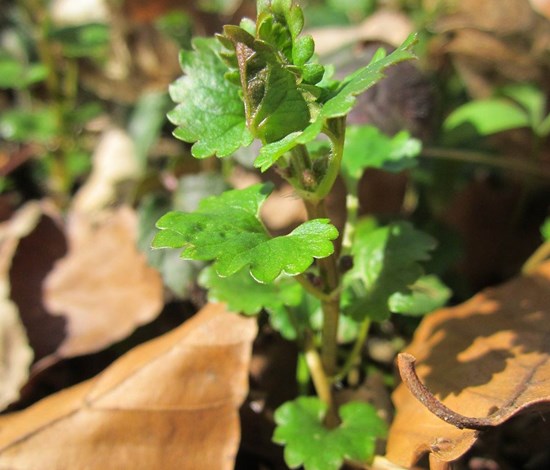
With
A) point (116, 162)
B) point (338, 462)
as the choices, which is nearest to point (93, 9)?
point (116, 162)

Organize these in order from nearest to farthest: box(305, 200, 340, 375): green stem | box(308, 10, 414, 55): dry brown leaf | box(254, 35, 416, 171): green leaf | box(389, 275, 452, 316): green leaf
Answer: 1. box(254, 35, 416, 171): green leaf
2. box(305, 200, 340, 375): green stem
3. box(389, 275, 452, 316): green leaf
4. box(308, 10, 414, 55): dry brown leaf

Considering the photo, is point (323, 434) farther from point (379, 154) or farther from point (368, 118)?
point (368, 118)

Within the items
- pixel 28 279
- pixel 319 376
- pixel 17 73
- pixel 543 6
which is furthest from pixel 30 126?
pixel 543 6

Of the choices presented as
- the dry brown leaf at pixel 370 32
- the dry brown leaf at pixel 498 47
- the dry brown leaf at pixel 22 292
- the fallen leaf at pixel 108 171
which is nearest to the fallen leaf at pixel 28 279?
the dry brown leaf at pixel 22 292

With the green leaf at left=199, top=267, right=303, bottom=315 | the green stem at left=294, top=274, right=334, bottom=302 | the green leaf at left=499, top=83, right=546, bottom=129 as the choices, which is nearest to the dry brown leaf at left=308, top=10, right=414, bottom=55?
the green leaf at left=499, top=83, right=546, bottom=129

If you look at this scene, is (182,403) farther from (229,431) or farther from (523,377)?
(523,377)

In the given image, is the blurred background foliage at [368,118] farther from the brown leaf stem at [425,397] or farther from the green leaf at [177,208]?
the brown leaf stem at [425,397]

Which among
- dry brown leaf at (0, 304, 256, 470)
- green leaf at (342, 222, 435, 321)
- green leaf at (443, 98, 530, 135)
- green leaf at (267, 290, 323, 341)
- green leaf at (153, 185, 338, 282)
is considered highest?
green leaf at (153, 185, 338, 282)

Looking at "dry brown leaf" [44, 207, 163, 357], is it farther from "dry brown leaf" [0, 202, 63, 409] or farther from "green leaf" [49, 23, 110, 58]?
"green leaf" [49, 23, 110, 58]
